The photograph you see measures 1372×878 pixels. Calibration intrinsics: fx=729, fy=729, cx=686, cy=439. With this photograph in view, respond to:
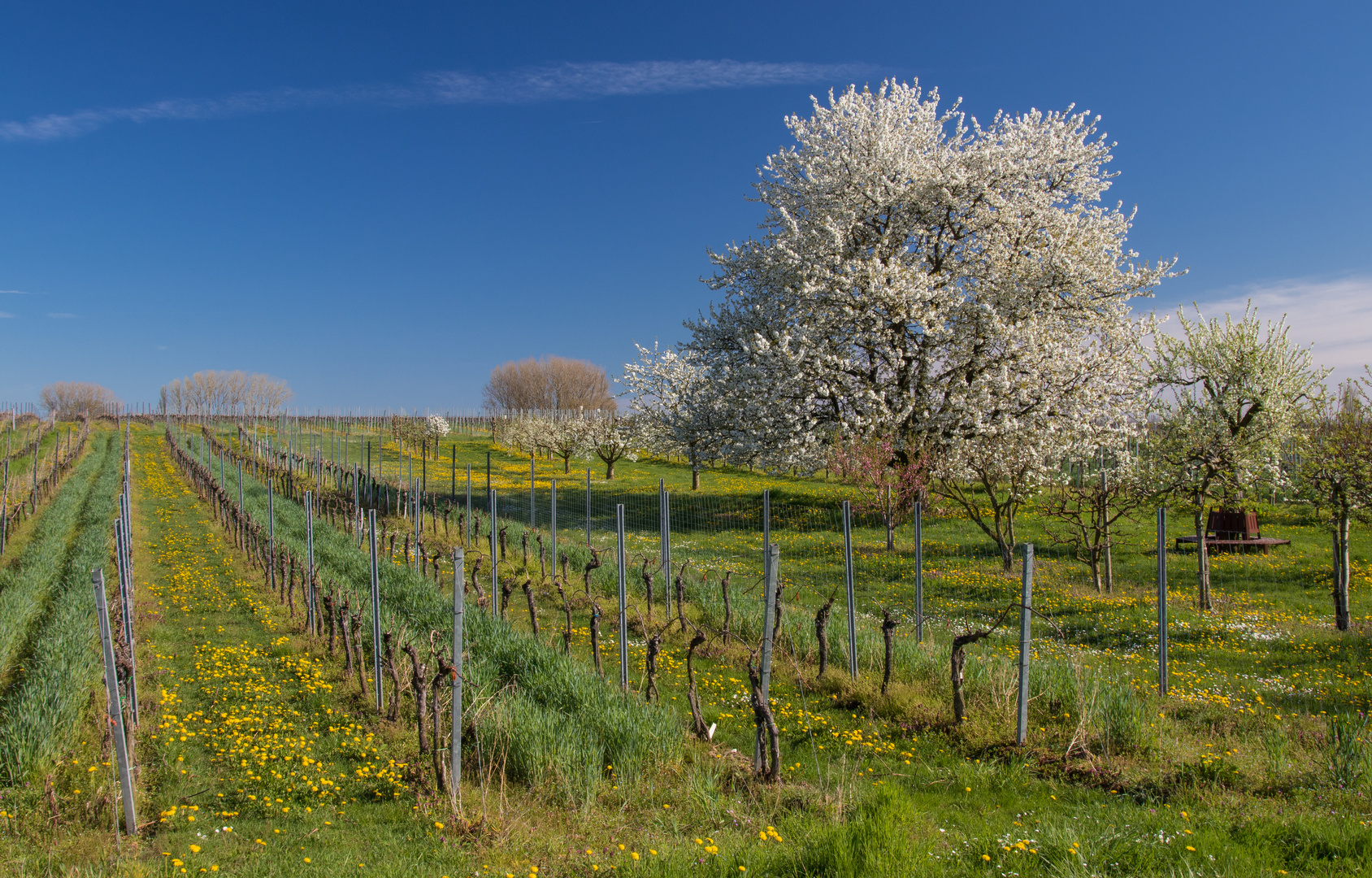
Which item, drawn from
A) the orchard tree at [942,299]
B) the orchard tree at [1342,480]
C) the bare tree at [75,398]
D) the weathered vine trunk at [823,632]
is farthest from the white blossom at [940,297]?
the bare tree at [75,398]

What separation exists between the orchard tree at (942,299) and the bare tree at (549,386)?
270ft

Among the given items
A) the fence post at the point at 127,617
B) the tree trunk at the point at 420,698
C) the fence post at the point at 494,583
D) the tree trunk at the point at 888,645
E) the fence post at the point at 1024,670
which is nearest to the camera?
the tree trunk at the point at 420,698

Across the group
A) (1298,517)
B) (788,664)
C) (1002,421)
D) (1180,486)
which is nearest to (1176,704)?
(788,664)

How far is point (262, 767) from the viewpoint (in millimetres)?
5738

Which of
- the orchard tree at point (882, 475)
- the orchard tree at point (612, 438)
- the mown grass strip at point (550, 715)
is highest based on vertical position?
the orchard tree at point (612, 438)

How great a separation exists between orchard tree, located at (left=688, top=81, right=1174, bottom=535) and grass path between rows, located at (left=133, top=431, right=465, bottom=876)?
14.8 m

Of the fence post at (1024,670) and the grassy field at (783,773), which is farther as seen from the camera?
the fence post at (1024,670)

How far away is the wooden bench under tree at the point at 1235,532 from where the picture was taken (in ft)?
56.3

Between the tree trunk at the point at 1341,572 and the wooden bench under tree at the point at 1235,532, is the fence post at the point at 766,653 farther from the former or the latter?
the wooden bench under tree at the point at 1235,532

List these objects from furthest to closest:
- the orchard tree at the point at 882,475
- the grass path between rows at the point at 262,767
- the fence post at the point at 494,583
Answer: the orchard tree at the point at 882,475
the fence post at the point at 494,583
the grass path between rows at the point at 262,767

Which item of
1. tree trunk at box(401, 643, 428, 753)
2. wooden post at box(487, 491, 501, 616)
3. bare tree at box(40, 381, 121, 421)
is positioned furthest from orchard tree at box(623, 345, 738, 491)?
bare tree at box(40, 381, 121, 421)

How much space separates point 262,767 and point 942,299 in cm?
2005

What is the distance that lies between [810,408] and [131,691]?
1783cm

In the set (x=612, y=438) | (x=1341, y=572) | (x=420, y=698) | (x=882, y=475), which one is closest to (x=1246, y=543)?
(x=1341, y=572)
